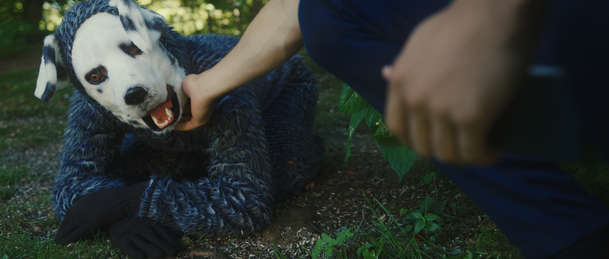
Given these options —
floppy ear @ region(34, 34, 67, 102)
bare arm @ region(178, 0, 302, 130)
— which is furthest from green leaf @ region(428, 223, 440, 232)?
floppy ear @ region(34, 34, 67, 102)

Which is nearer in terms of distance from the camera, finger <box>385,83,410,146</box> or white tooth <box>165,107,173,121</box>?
finger <box>385,83,410,146</box>

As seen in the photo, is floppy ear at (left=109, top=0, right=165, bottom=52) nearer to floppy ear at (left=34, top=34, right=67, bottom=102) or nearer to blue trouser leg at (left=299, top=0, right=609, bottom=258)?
floppy ear at (left=34, top=34, right=67, bottom=102)

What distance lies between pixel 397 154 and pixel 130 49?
2.96 ft

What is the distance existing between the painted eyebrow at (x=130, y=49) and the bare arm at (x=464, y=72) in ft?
3.46

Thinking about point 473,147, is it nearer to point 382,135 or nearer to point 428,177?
point 382,135

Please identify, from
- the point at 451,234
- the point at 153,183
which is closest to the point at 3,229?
the point at 153,183

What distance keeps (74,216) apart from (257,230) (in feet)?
2.06

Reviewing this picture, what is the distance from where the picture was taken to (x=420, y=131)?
23.4 inches

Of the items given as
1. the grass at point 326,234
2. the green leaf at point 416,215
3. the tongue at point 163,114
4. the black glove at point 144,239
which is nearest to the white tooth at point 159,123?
the tongue at point 163,114

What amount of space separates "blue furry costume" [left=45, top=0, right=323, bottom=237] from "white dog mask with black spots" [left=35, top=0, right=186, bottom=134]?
0.05 m

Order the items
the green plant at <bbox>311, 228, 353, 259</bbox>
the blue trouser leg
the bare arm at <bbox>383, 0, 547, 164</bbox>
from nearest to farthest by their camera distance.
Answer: the bare arm at <bbox>383, 0, 547, 164</bbox> → the blue trouser leg → the green plant at <bbox>311, 228, 353, 259</bbox>

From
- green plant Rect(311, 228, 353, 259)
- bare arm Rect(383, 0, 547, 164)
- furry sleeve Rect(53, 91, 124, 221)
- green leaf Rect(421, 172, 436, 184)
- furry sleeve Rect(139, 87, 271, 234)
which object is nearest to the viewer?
bare arm Rect(383, 0, 547, 164)

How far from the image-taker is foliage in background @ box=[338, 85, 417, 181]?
156 cm

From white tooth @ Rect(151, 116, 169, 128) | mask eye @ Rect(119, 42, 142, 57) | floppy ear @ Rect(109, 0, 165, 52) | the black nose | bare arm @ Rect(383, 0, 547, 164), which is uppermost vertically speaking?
bare arm @ Rect(383, 0, 547, 164)
